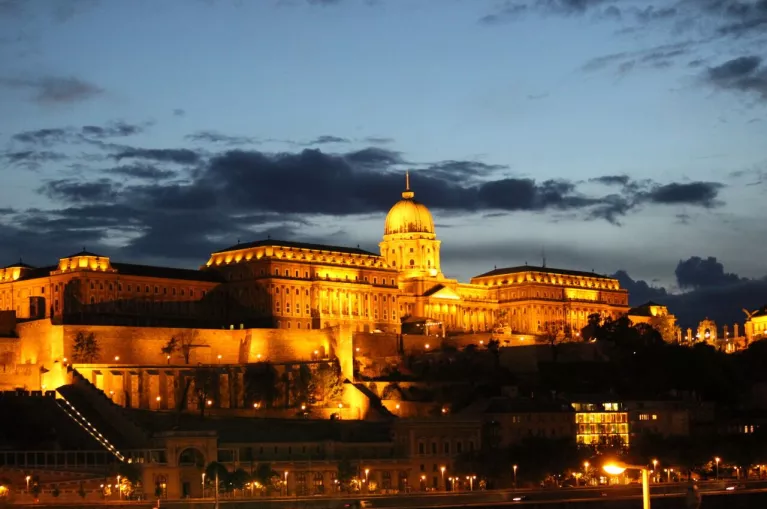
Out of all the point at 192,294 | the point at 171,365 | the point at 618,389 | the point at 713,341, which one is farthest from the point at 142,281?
the point at 713,341

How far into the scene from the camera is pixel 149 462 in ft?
330

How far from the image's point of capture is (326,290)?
6216 inches

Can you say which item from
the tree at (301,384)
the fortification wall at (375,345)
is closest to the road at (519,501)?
the tree at (301,384)

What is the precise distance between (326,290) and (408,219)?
83.6 ft

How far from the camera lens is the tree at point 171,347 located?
433 ft

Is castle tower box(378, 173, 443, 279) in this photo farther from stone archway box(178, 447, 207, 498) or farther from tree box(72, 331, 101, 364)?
stone archway box(178, 447, 207, 498)

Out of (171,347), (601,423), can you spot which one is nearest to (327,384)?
(171,347)

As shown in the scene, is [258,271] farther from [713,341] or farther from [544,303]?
[713,341]

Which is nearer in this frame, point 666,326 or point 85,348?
point 85,348

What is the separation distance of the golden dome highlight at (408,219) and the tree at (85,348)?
2368 inches

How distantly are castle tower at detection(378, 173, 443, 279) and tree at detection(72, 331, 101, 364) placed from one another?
5545cm

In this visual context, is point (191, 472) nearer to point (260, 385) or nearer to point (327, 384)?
point (260, 385)

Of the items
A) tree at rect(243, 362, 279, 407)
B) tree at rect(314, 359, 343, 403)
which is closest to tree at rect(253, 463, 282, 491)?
tree at rect(243, 362, 279, 407)

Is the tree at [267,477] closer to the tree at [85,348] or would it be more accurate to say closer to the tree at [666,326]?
the tree at [85,348]
